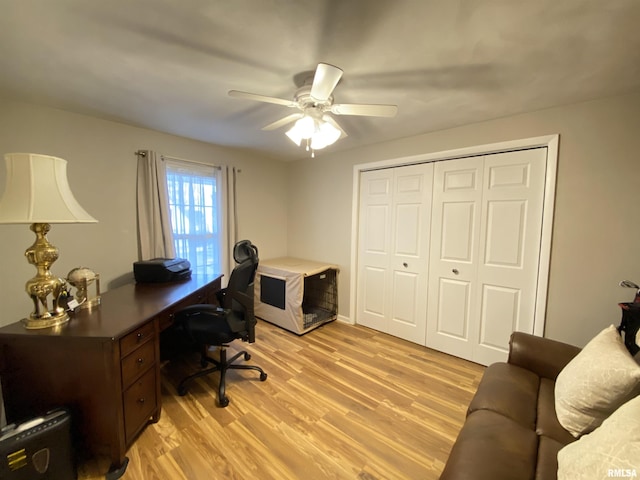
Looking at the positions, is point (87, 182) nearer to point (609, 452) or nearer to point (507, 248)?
point (609, 452)

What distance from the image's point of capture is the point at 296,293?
121 inches

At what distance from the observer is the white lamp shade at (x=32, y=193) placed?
1.32m

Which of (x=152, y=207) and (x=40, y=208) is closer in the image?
(x=40, y=208)

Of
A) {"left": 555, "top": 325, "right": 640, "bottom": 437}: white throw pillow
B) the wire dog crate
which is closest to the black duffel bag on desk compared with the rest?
the wire dog crate

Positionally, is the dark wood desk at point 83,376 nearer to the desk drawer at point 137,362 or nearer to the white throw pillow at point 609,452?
the desk drawer at point 137,362

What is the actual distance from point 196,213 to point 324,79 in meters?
2.45

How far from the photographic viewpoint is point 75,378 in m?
1.37

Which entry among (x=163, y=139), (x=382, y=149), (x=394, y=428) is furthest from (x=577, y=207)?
(x=163, y=139)

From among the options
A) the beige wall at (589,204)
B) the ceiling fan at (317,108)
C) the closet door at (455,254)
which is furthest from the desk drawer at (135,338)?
the beige wall at (589,204)

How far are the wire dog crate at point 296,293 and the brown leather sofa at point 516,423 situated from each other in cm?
199

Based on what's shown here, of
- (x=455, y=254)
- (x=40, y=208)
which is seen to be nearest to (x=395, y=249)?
(x=455, y=254)

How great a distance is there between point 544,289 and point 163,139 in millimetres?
3947

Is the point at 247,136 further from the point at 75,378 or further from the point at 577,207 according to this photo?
the point at 577,207

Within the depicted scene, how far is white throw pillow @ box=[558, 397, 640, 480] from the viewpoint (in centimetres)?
74
